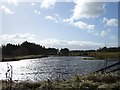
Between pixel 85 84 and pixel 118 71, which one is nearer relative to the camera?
pixel 85 84

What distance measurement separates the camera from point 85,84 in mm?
9898

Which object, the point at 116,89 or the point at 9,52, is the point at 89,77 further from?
the point at 9,52

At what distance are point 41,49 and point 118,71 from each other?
305ft

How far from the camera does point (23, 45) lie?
90688mm

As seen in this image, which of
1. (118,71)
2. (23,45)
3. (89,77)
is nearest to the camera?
(89,77)

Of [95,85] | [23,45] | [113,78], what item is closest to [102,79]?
[113,78]

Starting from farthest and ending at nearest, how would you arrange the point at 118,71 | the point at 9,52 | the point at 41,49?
the point at 41,49
the point at 9,52
the point at 118,71

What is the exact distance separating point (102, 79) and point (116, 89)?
2.28m

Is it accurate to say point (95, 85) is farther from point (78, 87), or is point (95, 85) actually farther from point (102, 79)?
point (102, 79)

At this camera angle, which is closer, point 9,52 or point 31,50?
point 9,52

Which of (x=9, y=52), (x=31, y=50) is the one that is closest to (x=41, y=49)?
(x=31, y=50)

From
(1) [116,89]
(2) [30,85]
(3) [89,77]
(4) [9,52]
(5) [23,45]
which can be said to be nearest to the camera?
(1) [116,89]

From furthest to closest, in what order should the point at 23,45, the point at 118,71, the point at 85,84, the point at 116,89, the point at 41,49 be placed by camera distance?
the point at 41,49 < the point at 23,45 < the point at 118,71 < the point at 85,84 < the point at 116,89

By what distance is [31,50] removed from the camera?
94875mm
